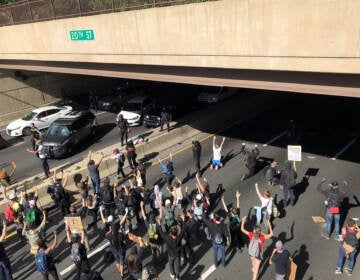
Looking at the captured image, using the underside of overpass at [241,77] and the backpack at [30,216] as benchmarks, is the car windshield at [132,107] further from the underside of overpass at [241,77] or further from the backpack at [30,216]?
the backpack at [30,216]

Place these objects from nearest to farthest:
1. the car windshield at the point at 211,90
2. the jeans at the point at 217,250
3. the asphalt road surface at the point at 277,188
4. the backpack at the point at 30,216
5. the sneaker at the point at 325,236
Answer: the jeans at the point at 217,250 < the asphalt road surface at the point at 277,188 < the backpack at the point at 30,216 < the sneaker at the point at 325,236 < the car windshield at the point at 211,90

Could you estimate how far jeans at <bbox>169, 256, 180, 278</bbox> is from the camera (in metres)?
8.58

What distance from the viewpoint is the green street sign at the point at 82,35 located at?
1555 centimetres

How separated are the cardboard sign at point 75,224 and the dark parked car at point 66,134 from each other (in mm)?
8696

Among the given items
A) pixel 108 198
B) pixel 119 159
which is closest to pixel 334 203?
pixel 108 198

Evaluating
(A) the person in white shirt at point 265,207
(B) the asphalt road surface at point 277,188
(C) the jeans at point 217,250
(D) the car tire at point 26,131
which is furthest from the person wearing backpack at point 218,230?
(D) the car tire at point 26,131

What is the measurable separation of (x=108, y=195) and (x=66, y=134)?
854 cm

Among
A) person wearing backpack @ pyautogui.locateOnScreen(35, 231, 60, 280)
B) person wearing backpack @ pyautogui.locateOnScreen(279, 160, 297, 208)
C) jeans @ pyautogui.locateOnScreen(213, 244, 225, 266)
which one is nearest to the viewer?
person wearing backpack @ pyautogui.locateOnScreen(35, 231, 60, 280)

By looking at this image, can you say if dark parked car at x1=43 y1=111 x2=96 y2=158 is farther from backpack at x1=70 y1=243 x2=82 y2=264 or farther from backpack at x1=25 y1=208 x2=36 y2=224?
backpack at x1=70 y1=243 x2=82 y2=264

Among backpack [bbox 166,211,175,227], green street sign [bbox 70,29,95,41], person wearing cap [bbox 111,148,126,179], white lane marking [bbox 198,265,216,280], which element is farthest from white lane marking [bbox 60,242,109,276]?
green street sign [bbox 70,29,95,41]

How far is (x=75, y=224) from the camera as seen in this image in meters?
9.12

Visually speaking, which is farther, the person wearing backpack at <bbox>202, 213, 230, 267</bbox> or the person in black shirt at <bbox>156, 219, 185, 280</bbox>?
the person wearing backpack at <bbox>202, 213, 230, 267</bbox>

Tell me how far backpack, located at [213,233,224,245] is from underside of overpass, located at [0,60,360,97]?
200 inches

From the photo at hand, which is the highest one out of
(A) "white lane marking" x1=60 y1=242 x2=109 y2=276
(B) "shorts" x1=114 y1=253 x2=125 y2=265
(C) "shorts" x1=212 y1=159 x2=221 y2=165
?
(B) "shorts" x1=114 y1=253 x2=125 y2=265
